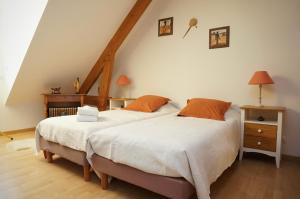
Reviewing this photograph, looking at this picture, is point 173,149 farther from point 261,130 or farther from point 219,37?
point 219,37

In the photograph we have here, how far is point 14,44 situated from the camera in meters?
3.42

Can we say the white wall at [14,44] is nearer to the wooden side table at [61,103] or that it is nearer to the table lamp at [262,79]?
the wooden side table at [61,103]

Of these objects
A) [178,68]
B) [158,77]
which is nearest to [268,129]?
[178,68]

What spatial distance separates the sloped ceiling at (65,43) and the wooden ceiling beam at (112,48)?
0.09 metres

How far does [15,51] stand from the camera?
11.2 ft

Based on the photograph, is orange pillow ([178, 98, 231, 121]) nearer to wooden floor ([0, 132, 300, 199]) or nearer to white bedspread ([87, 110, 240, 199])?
white bedspread ([87, 110, 240, 199])

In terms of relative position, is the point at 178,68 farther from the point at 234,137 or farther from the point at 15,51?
the point at 15,51

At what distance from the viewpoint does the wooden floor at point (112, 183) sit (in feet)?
6.13

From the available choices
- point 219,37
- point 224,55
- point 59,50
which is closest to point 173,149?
point 224,55

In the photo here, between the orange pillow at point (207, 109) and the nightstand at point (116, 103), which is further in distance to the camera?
the nightstand at point (116, 103)

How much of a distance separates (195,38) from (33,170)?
2914 mm

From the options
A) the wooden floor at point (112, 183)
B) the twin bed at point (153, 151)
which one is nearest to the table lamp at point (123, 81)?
the twin bed at point (153, 151)

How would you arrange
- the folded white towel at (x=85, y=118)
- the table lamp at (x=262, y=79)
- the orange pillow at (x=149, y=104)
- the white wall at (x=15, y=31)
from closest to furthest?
the folded white towel at (x=85, y=118), the table lamp at (x=262, y=79), the white wall at (x=15, y=31), the orange pillow at (x=149, y=104)

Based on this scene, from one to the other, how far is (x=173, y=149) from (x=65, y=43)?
285cm
